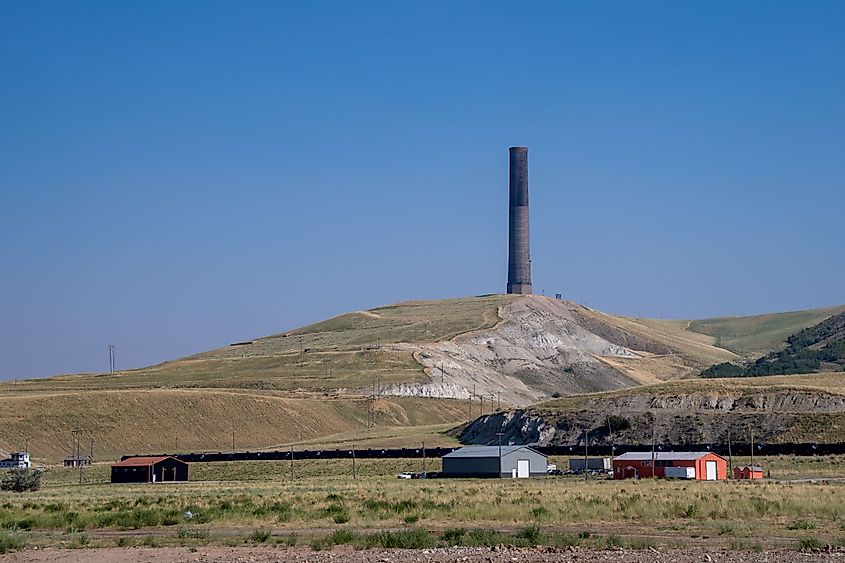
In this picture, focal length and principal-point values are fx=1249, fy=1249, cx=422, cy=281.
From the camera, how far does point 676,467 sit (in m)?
67.4

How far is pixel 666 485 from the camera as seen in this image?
56.1m

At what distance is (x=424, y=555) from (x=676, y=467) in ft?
133

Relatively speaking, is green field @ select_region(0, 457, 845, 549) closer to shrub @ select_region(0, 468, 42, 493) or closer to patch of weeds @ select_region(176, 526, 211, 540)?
patch of weeds @ select_region(176, 526, 211, 540)

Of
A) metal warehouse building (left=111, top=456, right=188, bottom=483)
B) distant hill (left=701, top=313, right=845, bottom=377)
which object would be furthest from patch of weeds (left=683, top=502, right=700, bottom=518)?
distant hill (left=701, top=313, right=845, bottom=377)

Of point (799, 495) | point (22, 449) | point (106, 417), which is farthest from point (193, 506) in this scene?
point (106, 417)

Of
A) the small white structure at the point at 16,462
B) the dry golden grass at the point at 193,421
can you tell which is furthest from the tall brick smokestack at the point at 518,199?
the small white structure at the point at 16,462

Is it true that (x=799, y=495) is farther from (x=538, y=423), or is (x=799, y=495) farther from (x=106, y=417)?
(x=106, y=417)

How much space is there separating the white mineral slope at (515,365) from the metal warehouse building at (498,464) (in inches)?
2736

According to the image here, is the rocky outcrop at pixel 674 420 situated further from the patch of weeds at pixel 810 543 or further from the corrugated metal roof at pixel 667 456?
the patch of weeds at pixel 810 543

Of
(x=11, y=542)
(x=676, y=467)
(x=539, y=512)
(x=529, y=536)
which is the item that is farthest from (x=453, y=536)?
(x=676, y=467)

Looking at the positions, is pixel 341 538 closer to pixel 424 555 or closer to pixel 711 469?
pixel 424 555

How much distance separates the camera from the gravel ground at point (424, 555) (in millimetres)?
27859

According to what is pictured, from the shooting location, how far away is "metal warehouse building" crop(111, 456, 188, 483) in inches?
3100

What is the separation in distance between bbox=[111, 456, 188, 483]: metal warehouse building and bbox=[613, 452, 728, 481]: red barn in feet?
92.9
